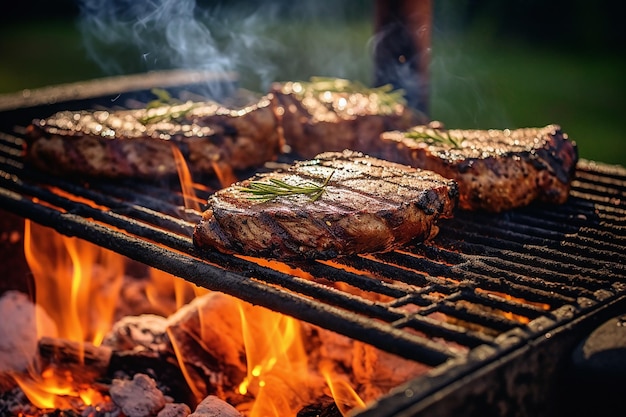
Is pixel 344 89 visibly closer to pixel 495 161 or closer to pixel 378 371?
pixel 495 161

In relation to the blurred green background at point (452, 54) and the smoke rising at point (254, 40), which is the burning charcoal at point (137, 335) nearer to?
the smoke rising at point (254, 40)

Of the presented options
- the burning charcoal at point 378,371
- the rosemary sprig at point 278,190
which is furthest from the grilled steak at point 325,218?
the burning charcoal at point 378,371

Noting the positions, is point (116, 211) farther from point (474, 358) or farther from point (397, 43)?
point (397, 43)

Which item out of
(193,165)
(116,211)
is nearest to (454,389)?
(116,211)

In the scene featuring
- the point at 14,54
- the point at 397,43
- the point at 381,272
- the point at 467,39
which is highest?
the point at 467,39

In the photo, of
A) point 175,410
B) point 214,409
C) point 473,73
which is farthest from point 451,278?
point 473,73

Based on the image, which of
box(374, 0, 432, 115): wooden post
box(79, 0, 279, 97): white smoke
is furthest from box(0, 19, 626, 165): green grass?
box(374, 0, 432, 115): wooden post

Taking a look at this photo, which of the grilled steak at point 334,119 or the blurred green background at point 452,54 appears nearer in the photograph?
the grilled steak at point 334,119
